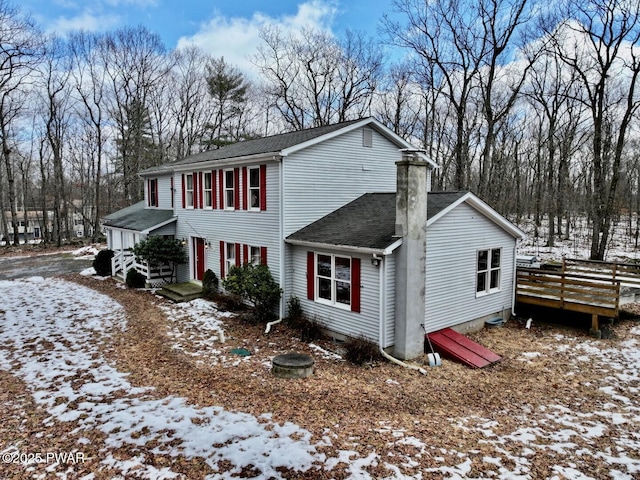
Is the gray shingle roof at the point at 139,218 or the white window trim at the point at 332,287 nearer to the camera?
the white window trim at the point at 332,287

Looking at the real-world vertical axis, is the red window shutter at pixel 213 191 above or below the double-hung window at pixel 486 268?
above

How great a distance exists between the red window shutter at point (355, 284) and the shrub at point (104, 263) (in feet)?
47.4

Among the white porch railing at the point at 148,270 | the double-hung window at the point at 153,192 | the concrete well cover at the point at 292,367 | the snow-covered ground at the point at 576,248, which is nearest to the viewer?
the concrete well cover at the point at 292,367

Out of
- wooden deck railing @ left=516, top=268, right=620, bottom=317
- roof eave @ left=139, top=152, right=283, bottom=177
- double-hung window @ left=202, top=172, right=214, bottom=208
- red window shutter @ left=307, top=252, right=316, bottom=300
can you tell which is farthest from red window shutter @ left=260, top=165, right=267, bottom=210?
wooden deck railing @ left=516, top=268, right=620, bottom=317

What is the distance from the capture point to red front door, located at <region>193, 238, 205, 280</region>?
16.5m

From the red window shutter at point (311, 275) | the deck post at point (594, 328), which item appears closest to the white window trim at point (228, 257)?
the red window shutter at point (311, 275)

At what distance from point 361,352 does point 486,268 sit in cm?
538

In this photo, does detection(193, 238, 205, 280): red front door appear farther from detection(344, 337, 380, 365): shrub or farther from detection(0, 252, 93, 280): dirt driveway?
detection(0, 252, 93, 280): dirt driveway

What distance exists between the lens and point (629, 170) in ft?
136

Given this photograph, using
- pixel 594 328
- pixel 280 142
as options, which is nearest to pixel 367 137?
pixel 280 142

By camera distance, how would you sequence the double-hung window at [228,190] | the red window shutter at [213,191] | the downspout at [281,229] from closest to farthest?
the downspout at [281,229], the double-hung window at [228,190], the red window shutter at [213,191]

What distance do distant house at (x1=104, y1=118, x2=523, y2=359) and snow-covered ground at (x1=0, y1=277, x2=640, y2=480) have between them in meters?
2.97

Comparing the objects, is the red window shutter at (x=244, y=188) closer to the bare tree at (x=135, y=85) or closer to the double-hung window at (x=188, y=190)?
the double-hung window at (x=188, y=190)

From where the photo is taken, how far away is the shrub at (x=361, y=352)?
32.1 ft
